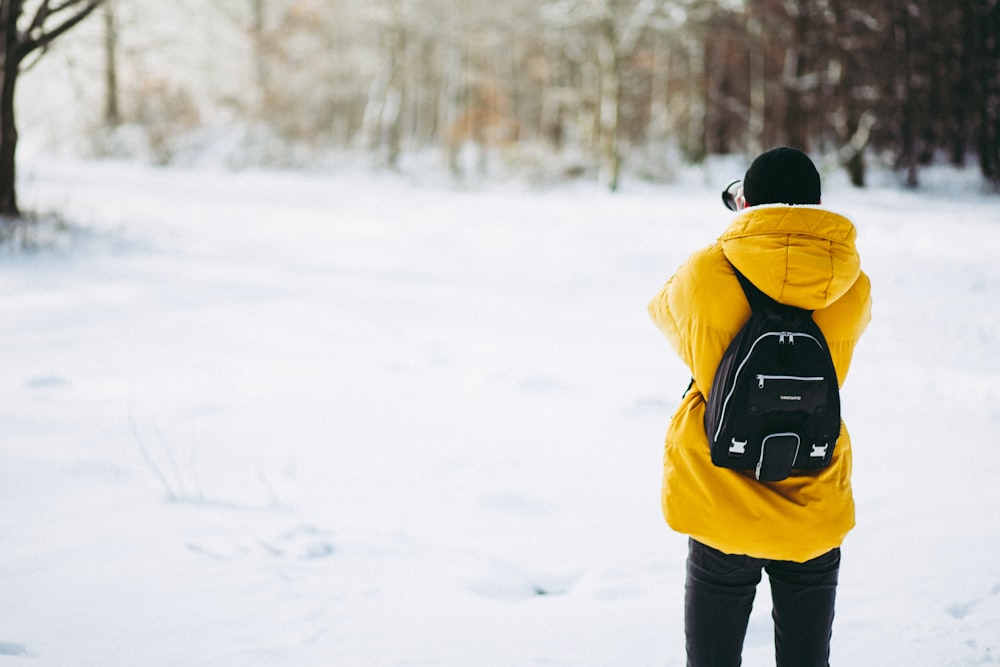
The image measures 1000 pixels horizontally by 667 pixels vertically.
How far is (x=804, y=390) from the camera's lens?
1.64 meters

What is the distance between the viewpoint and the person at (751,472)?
1639 millimetres

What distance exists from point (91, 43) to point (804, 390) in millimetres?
14191

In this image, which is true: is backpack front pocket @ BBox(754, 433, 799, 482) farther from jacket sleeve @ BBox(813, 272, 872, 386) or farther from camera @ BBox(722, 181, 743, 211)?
camera @ BBox(722, 181, 743, 211)

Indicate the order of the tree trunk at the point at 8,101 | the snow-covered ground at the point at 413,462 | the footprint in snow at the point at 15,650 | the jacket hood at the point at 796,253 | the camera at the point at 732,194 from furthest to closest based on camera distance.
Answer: the tree trunk at the point at 8,101, the snow-covered ground at the point at 413,462, the footprint in snow at the point at 15,650, the camera at the point at 732,194, the jacket hood at the point at 796,253

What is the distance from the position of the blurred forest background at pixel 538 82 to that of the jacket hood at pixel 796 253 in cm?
1260

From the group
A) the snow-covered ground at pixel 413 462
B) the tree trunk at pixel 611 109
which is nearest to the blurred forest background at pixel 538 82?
the tree trunk at pixel 611 109

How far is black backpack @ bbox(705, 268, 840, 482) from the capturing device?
5.33 feet

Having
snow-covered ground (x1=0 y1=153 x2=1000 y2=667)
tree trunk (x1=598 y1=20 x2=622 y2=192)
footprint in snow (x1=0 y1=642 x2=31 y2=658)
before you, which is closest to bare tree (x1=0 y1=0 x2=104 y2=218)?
snow-covered ground (x1=0 y1=153 x2=1000 y2=667)

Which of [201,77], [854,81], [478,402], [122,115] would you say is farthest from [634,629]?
[201,77]

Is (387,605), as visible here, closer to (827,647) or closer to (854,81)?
(827,647)

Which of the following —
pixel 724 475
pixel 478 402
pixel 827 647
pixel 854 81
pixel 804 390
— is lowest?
pixel 478 402

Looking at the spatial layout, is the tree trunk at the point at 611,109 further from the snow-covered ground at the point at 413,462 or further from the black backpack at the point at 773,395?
the black backpack at the point at 773,395

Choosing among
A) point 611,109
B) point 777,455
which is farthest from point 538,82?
point 777,455

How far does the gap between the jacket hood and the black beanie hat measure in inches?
1.4
